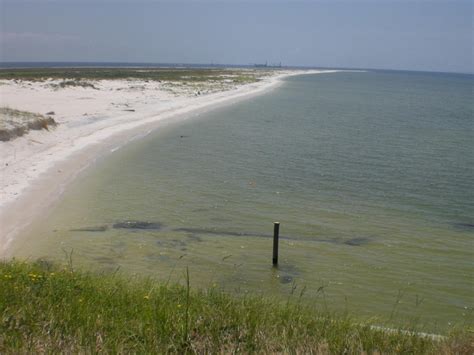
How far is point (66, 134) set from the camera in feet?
99.8

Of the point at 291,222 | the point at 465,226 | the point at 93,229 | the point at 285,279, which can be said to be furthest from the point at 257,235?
the point at 465,226

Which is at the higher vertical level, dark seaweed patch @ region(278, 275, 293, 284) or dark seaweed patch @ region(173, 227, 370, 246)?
dark seaweed patch @ region(278, 275, 293, 284)

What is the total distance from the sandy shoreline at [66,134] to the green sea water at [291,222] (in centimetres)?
87

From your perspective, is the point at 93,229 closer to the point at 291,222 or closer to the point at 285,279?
the point at 291,222

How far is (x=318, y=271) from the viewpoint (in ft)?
43.9

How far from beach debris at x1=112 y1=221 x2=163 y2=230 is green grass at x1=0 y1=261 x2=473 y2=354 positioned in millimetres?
7823

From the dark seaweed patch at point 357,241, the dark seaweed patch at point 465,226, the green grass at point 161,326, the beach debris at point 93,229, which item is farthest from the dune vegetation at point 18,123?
the dark seaweed patch at point 465,226

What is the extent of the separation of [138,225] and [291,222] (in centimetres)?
480

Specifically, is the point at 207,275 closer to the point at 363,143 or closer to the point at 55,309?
the point at 55,309

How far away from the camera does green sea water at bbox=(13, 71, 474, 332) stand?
12570 mm

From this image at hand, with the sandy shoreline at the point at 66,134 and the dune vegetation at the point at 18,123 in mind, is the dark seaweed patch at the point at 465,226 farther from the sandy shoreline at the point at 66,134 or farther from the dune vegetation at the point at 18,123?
the dune vegetation at the point at 18,123

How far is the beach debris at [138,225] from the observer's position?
53.5ft

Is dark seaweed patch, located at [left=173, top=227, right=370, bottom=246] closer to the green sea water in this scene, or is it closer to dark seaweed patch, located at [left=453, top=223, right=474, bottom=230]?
the green sea water

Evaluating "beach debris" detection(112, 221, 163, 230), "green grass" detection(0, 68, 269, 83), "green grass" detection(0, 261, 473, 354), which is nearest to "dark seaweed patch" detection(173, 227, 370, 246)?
"beach debris" detection(112, 221, 163, 230)
